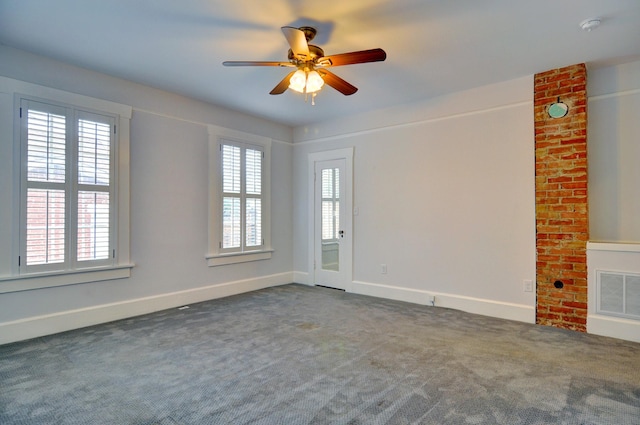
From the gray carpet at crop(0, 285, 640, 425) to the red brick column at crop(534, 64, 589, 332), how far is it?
0.96 feet

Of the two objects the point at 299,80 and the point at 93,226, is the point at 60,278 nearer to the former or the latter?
the point at 93,226

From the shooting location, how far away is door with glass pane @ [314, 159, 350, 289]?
17.5 ft

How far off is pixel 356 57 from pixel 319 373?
7.83 feet

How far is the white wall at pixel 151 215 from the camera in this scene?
3221mm

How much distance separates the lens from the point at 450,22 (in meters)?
2.70

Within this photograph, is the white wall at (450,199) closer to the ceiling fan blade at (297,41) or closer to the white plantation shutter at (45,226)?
the ceiling fan blade at (297,41)

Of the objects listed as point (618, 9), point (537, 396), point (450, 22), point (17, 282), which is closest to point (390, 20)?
point (450, 22)

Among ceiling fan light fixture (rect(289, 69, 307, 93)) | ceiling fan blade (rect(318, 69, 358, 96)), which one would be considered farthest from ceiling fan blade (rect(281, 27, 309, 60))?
ceiling fan blade (rect(318, 69, 358, 96))

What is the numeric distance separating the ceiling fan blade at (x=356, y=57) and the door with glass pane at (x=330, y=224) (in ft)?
8.91

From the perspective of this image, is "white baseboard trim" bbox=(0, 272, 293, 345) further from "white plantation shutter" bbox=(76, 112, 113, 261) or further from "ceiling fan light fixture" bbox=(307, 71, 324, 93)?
"ceiling fan light fixture" bbox=(307, 71, 324, 93)

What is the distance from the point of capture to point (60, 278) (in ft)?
11.1

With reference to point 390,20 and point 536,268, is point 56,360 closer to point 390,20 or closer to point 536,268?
point 390,20

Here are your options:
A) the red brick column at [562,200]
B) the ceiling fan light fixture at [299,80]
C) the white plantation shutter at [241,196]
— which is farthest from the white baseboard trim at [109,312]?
the red brick column at [562,200]

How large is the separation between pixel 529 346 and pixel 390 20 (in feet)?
10.0
